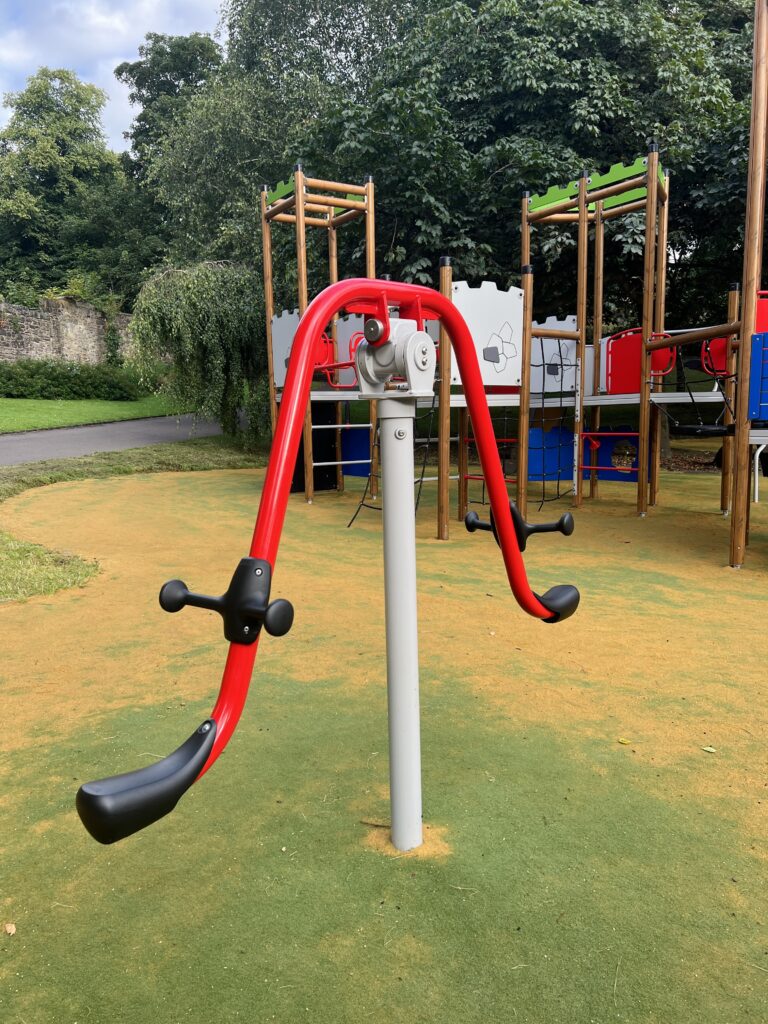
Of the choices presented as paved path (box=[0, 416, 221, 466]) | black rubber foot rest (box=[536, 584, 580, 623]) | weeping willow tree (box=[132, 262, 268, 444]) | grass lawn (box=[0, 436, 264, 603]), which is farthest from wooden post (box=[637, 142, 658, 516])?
paved path (box=[0, 416, 221, 466])

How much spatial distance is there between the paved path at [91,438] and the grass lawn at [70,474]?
648mm

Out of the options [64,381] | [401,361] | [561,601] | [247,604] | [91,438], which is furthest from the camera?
[64,381]

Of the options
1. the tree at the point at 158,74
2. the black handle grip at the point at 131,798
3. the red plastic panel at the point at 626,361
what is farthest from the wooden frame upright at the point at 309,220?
A: the tree at the point at 158,74

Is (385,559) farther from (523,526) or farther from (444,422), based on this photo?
(444,422)

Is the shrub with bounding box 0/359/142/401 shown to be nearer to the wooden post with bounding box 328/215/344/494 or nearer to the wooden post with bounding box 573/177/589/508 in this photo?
the wooden post with bounding box 328/215/344/494

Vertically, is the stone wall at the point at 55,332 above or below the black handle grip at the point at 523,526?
above

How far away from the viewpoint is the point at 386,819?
6.55 ft

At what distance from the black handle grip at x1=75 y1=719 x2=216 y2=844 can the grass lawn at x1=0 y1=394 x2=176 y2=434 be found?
14.3m

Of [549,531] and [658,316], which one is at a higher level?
[658,316]

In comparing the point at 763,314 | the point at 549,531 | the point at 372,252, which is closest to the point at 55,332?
the point at 372,252

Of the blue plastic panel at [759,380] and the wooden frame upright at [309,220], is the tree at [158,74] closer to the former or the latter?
the wooden frame upright at [309,220]

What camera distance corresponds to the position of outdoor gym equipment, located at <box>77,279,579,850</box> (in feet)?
3.15

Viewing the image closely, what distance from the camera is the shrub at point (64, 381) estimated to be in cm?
1902

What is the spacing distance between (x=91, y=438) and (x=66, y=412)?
4.16 meters
